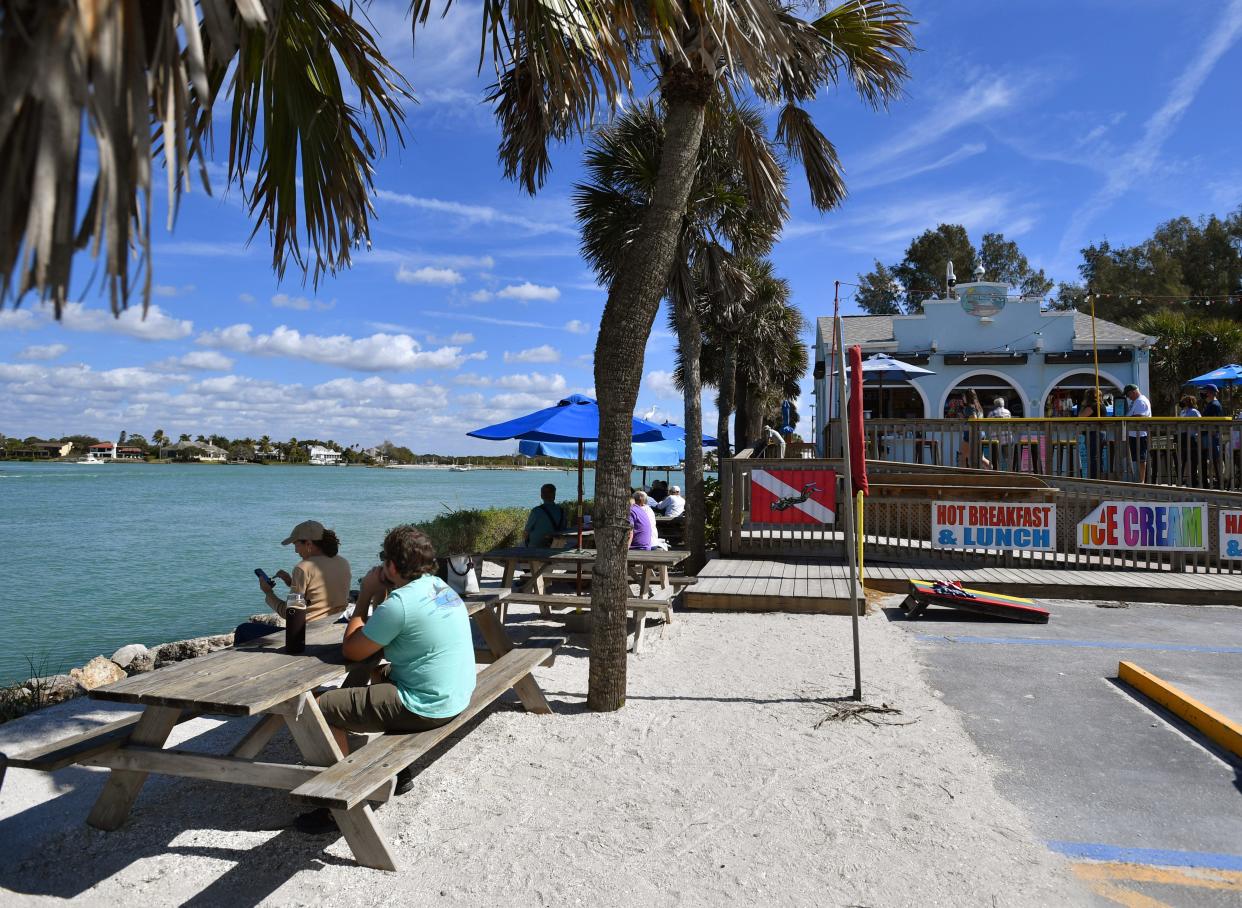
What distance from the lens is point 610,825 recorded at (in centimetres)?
396

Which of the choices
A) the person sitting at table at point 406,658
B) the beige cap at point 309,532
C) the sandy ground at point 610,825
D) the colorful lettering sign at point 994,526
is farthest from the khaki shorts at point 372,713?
the colorful lettering sign at point 994,526

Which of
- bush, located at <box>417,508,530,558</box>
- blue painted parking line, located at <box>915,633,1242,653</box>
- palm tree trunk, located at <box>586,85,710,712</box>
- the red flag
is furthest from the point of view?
bush, located at <box>417,508,530,558</box>

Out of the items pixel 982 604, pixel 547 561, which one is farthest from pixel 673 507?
pixel 547 561

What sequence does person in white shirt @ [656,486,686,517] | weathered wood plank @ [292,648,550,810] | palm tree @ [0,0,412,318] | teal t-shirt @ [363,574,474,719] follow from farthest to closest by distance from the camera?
1. person in white shirt @ [656,486,686,517]
2. teal t-shirt @ [363,574,474,719]
3. weathered wood plank @ [292,648,550,810]
4. palm tree @ [0,0,412,318]

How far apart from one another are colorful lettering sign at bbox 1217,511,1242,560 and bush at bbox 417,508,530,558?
12.2 metres

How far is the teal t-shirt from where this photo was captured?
3.89 metres

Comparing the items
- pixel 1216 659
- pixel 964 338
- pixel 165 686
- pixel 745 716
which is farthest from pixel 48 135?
pixel 964 338

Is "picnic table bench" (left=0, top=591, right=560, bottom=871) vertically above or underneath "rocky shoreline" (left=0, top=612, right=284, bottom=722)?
above

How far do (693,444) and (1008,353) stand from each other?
13.1 metres

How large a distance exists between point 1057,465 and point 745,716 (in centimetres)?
1062

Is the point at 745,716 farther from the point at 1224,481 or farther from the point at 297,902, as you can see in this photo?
the point at 1224,481

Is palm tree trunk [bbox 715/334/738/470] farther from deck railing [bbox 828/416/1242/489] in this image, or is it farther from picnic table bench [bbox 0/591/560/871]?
picnic table bench [bbox 0/591/560/871]

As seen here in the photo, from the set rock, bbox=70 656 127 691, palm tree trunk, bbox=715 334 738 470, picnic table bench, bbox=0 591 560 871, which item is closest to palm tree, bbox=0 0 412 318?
picnic table bench, bbox=0 591 560 871

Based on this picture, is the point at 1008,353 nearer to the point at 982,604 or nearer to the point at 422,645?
the point at 982,604
